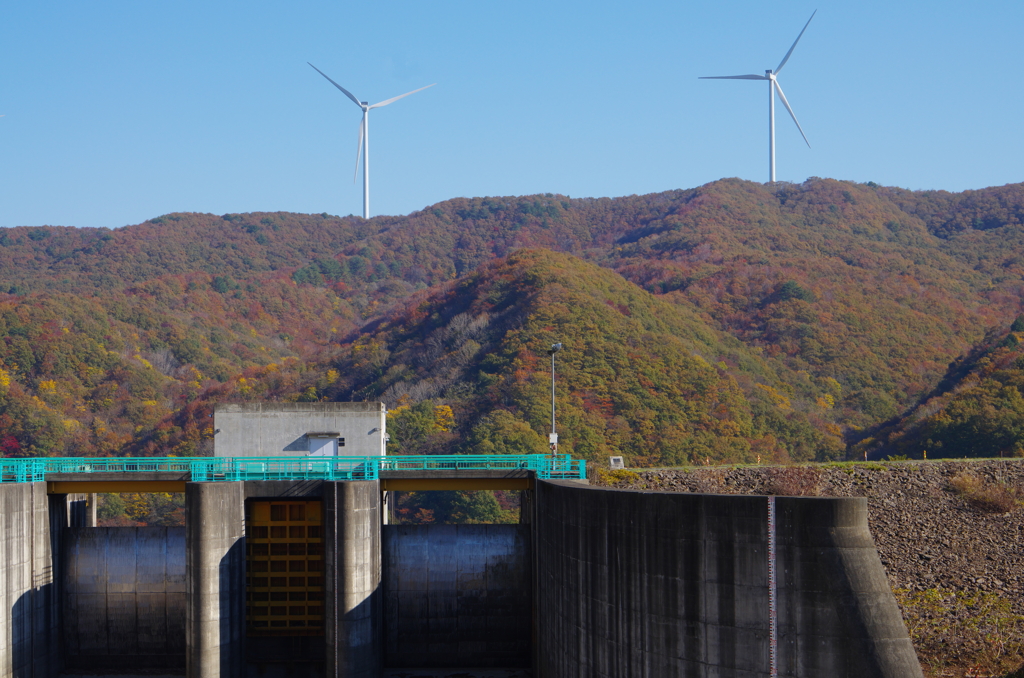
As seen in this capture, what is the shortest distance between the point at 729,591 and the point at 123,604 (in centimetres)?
2178

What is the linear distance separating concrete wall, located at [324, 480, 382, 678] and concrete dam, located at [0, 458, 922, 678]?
0.19ft

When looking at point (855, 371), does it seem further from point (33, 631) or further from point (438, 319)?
point (33, 631)

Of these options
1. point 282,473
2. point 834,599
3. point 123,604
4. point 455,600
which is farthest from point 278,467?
point 834,599

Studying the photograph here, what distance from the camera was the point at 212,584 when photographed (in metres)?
28.9

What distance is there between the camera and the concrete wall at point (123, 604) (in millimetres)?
31828

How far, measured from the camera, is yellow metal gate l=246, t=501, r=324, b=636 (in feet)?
102

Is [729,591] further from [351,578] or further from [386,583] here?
[386,583]

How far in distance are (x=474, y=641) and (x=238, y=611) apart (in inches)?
315

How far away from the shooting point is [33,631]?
3014cm

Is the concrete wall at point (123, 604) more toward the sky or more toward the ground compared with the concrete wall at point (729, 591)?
more toward the ground

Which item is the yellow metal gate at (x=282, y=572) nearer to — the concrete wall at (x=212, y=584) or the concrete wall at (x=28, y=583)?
the concrete wall at (x=212, y=584)

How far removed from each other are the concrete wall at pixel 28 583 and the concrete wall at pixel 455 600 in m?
11.2

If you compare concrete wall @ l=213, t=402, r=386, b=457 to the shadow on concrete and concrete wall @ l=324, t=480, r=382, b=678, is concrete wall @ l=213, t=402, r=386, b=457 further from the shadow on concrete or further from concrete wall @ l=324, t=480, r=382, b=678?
the shadow on concrete

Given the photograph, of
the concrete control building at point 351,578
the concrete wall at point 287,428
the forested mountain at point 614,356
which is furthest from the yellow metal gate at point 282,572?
the forested mountain at point 614,356
